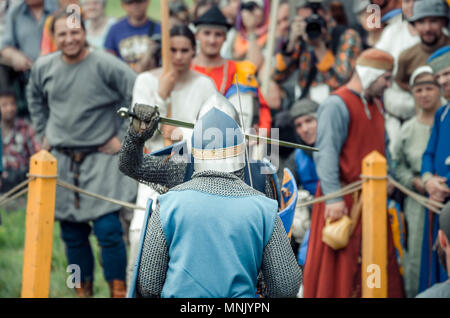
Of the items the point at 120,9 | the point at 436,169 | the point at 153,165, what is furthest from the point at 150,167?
the point at 120,9

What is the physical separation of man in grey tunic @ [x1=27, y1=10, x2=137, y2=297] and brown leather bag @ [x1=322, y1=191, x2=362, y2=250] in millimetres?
1547

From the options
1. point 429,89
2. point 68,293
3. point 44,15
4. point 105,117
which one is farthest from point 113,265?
point 44,15

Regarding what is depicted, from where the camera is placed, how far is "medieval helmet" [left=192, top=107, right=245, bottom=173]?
3.63 metres

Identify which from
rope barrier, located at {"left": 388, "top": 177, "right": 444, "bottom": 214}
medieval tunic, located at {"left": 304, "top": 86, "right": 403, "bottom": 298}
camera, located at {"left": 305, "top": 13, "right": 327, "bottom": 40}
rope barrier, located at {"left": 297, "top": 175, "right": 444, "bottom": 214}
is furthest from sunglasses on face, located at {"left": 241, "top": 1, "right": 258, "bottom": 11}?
rope barrier, located at {"left": 388, "top": 177, "right": 444, "bottom": 214}

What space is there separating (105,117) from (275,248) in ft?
11.0

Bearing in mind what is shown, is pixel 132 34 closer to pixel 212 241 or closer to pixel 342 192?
pixel 342 192

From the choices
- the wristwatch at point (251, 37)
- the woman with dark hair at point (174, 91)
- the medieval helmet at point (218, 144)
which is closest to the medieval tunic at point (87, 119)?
the woman with dark hair at point (174, 91)

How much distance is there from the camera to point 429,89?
6.49m

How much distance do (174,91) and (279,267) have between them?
2.64 metres

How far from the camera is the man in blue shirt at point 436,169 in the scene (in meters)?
6.02

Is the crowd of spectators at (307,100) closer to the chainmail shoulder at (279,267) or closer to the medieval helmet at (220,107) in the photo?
the medieval helmet at (220,107)

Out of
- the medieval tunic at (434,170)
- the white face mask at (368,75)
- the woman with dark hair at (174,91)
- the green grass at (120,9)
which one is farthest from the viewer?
the green grass at (120,9)

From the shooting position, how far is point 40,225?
18.2 ft
